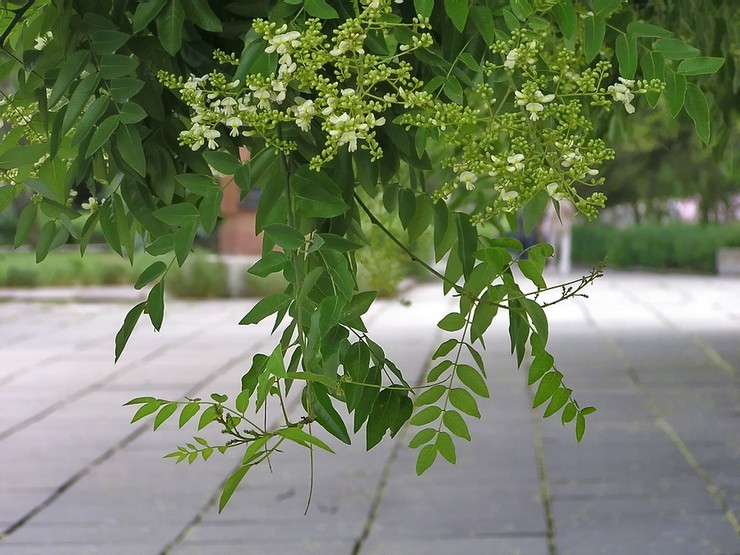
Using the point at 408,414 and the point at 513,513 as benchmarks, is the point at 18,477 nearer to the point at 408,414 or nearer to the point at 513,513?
the point at 513,513

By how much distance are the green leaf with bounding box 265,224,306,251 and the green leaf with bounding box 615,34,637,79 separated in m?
0.49

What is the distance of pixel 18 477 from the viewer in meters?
5.84

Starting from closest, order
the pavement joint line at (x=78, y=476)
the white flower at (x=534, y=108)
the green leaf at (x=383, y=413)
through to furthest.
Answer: the white flower at (x=534, y=108)
the green leaf at (x=383, y=413)
the pavement joint line at (x=78, y=476)

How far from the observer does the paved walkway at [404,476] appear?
15.4ft

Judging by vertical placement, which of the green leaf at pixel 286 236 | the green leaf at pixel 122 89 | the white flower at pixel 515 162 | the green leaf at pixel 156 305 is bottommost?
the green leaf at pixel 156 305

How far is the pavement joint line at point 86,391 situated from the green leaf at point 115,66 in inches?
225

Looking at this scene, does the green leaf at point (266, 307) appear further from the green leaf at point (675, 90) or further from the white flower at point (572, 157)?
the green leaf at point (675, 90)

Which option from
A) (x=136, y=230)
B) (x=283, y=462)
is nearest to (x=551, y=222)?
(x=283, y=462)

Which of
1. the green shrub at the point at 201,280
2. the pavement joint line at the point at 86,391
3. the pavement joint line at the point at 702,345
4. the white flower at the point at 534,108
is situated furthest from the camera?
the green shrub at the point at 201,280

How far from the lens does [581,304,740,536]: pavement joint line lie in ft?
16.4

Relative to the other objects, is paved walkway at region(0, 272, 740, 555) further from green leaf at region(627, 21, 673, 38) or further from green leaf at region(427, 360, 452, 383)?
green leaf at region(627, 21, 673, 38)

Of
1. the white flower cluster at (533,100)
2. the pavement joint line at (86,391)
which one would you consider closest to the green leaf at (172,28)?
the white flower cluster at (533,100)

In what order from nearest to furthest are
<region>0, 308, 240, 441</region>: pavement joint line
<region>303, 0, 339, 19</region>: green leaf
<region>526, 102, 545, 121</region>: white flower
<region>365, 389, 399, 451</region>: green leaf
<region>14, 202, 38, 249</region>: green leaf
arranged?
1. <region>303, 0, 339, 19</region>: green leaf
2. <region>526, 102, 545, 121</region>: white flower
3. <region>365, 389, 399, 451</region>: green leaf
4. <region>14, 202, 38, 249</region>: green leaf
5. <region>0, 308, 240, 441</region>: pavement joint line

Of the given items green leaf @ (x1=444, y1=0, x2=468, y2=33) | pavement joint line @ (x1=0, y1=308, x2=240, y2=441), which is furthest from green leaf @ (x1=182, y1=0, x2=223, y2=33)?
pavement joint line @ (x1=0, y1=308, x2=240, y2=441)
